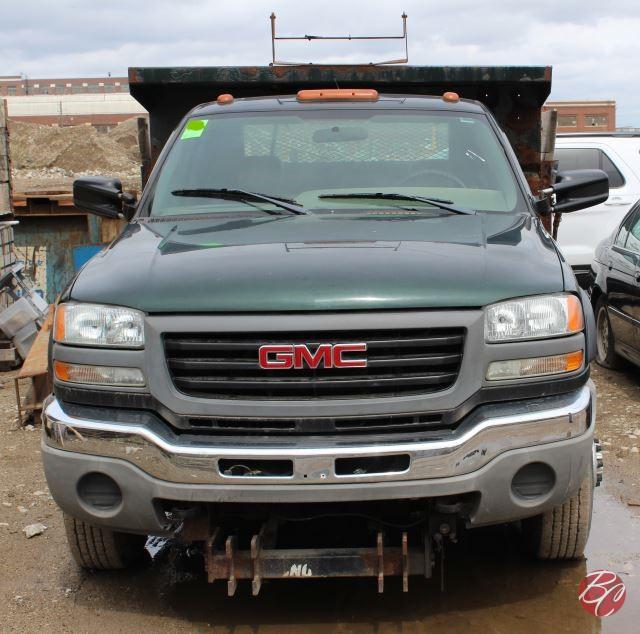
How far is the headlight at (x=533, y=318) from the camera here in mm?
3396

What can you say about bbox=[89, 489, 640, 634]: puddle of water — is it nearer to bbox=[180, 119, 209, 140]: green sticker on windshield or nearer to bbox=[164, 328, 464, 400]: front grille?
bbox=[164, 328, 464, 400]: front grille

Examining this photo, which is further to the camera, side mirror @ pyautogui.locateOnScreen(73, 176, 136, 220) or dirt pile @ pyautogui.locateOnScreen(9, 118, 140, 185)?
dirt pile @ pyautogui.locateOnScreen(9, 118, 140, 185)

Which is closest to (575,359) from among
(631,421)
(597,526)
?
(597,526)

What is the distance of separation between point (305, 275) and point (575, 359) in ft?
3.42

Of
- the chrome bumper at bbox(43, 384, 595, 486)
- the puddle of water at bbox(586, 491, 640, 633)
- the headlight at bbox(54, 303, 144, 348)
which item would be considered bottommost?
the puddle of water at bbox(586, 491, 640, 633)

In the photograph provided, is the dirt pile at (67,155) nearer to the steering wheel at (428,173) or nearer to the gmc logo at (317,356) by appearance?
the steering wheel at (428,173)

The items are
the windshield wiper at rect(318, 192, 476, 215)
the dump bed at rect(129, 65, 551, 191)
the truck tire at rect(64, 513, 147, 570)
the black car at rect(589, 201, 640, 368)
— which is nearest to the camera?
the truck tire at rect(64, 513, 147, 570)

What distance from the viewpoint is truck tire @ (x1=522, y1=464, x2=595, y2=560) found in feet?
13.0

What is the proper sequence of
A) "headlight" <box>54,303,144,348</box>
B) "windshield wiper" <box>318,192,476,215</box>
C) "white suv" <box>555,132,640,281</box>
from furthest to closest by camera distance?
"white suv" <box>555,132,640,281</box> → "windshield wiper" <box>318,192,476,215</box> → "headlight" <box>54,303,144,348</box>

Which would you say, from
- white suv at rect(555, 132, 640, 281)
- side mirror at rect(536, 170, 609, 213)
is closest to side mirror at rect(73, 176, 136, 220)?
side mirror at rect(536, 170, 609, 213)

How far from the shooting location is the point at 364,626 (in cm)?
381

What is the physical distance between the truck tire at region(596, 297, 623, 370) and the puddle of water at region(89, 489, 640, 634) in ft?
12.9

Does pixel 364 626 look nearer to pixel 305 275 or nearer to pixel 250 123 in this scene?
pixel 305 275

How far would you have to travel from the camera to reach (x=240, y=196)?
4.54 meters
